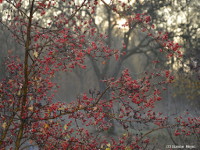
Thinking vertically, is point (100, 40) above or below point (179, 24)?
below

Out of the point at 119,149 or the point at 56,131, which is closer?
the point at 119,149

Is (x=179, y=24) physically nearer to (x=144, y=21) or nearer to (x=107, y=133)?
(x=107, y=133)

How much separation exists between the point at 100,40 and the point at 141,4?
9.84 metres

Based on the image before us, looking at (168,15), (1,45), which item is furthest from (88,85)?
(168,15)

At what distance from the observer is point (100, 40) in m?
4.70

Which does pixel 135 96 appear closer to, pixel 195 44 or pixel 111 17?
pixel 195 44

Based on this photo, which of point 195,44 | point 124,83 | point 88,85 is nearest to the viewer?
point 124,83

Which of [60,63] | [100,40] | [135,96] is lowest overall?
[135,96]

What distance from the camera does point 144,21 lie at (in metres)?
4.24

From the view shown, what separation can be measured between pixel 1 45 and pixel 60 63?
49.8 ft

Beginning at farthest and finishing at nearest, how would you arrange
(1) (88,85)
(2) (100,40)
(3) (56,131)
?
(1) (88,85) → (3) (56,131) → (2) (100,40)

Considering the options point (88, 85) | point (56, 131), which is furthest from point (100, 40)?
point (88, 85)

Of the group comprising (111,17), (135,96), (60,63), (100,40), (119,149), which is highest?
(111,17)

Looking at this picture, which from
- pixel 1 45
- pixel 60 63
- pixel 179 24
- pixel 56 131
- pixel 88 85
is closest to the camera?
pixel 60 63
